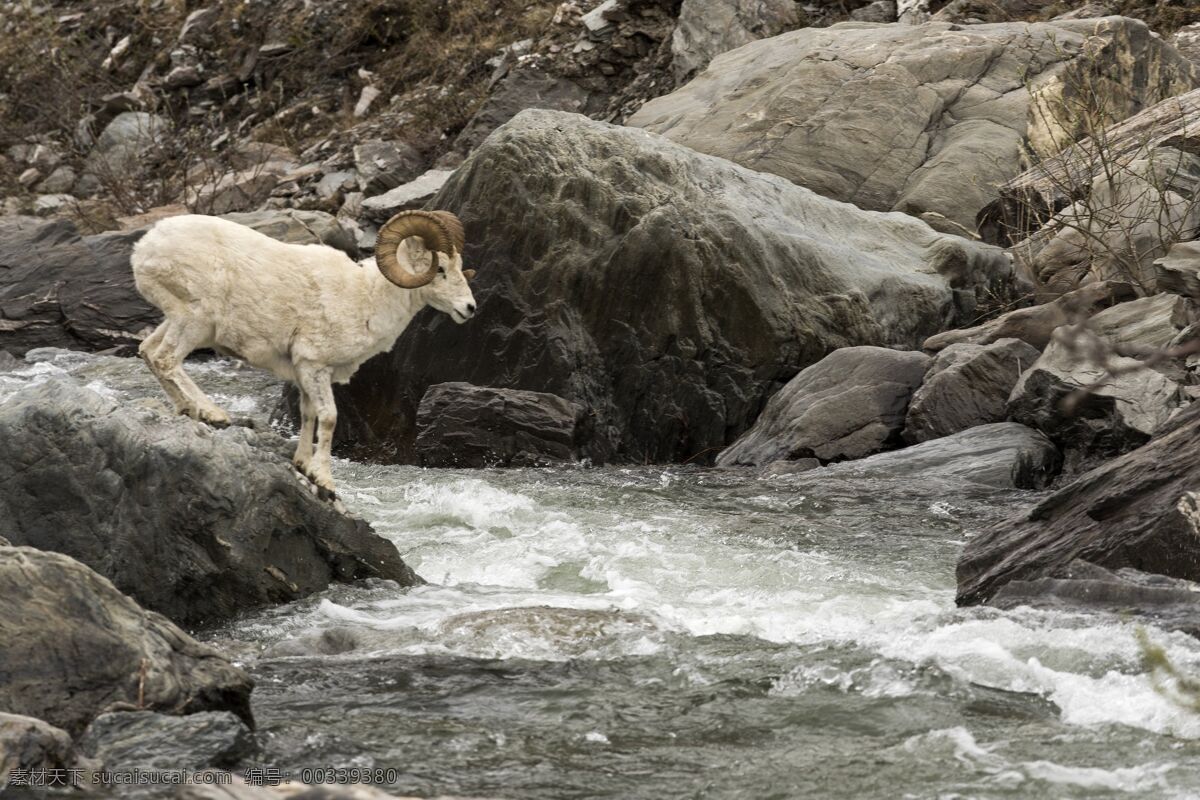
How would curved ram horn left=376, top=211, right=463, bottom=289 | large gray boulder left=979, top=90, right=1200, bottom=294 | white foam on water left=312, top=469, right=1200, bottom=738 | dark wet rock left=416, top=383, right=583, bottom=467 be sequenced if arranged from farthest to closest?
large gray boulder left=979, top=90, right=1200, bottom=294
dark wet rock left=416, top=383, right=583, bottom=467
curved ram horn left=376, top=211, right=463, bottom=289
white foam on water left=312, top=469, right=1200, bottom=738

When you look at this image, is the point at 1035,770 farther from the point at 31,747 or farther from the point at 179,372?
the point at 179,372

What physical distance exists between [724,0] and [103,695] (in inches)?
859

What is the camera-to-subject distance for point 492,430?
47.8 feet

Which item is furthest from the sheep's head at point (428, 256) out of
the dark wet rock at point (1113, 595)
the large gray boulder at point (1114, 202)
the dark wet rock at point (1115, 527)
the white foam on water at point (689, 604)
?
the large gray boulder at point (1114, 202)

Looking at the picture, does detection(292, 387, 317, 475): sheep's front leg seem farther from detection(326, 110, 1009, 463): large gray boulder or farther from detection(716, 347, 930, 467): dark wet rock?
detection(716, 347, 930, 467): dark wet rock

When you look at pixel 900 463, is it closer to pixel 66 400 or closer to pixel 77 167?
pixel 66 400

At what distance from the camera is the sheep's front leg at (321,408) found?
10.5 meters

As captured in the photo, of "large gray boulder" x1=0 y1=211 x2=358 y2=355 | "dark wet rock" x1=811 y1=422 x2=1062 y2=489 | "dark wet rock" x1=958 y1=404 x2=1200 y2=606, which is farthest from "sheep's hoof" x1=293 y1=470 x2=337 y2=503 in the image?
"large gray boulder" x1=0 y1=211 x2=358 y2=355

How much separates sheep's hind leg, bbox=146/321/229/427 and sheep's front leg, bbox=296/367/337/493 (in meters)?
0.66

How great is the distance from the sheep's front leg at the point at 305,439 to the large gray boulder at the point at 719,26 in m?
15.8

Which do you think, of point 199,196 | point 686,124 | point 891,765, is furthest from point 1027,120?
point 891,765

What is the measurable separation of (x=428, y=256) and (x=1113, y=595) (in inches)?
222

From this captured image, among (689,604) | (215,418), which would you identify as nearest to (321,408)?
(215,418)

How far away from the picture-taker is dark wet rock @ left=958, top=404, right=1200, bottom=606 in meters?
8.47
